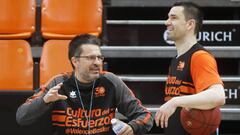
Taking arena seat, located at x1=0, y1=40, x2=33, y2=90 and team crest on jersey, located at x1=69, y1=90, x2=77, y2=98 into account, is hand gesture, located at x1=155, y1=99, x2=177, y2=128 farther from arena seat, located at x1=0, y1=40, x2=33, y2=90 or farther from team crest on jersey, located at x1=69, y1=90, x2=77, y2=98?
arena seat, located at x1=0, y1=40, x2=33, y2=90

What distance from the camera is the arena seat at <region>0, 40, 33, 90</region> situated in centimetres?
378

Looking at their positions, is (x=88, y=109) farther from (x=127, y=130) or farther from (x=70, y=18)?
(x=70, y=18)

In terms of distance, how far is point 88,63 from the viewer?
2.72 m

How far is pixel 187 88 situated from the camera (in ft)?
8.46

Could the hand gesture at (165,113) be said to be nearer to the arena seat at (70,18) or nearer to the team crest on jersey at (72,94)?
the team crest on jersey at (72,94)

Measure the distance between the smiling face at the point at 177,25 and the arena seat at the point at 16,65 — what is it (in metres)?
1.45

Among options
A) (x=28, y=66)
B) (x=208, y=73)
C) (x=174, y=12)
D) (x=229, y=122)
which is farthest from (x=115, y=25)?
(x=208, y=73)

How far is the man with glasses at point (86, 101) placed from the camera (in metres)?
2.69

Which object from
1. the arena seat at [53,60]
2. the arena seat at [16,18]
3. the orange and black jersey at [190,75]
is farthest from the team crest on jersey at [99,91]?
the arena seat at [16,18]

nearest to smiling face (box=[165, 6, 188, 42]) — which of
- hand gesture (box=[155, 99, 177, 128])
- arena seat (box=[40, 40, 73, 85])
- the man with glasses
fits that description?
the man with glasses

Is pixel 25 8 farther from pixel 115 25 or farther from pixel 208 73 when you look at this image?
pixel 208 73

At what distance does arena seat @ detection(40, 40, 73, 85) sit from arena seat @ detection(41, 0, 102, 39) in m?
0.17

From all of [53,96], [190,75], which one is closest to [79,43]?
[53,96]

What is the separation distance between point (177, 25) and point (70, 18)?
1.65 meters
